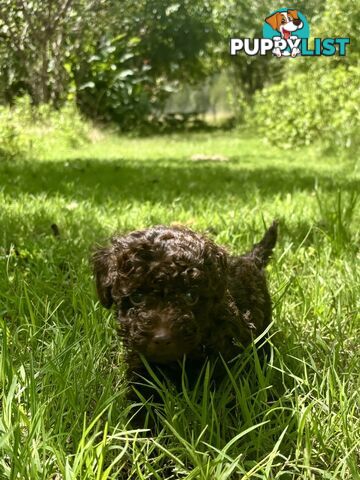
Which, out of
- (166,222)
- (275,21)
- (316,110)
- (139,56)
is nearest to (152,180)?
(166,222)

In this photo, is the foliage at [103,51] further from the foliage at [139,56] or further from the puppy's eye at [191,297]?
the puppy's eye at [191,297]

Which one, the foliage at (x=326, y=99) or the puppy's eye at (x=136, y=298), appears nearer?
the puppy's eye at (x=136, y=298)

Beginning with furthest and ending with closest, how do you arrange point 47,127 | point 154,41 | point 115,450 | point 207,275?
point 154,41 < point 47,127 < point 207,275 < point 115,450

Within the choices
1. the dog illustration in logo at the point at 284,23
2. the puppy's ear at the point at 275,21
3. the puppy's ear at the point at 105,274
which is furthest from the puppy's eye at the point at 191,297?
the puppy's ear at the point at 275,21

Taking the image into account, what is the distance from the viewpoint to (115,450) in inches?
61.7

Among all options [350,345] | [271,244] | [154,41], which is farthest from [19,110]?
[154,41]

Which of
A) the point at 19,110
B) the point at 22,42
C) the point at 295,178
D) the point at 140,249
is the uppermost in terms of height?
the point at 22,42

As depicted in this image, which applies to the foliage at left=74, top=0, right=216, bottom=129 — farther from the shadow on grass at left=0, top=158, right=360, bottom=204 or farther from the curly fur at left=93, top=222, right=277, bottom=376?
the curly fur at left=93, top=222, right=277, bottom=376

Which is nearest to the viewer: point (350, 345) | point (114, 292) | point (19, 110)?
point (114, 292)

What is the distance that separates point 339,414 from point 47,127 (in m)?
12.2

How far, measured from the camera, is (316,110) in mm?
11492

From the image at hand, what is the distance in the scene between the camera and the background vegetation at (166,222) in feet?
4.99

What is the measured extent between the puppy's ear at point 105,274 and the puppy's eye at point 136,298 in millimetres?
128

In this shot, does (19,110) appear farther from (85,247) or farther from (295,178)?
(85,247)
